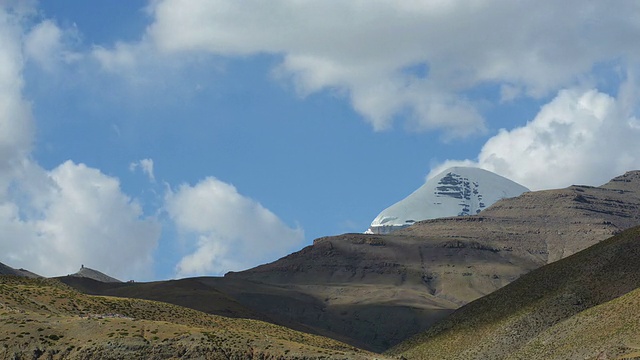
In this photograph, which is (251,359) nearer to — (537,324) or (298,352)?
(298,352)

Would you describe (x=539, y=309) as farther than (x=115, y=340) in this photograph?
Yes

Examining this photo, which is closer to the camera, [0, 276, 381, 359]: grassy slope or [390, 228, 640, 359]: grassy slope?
[0, 276, 381, 359]: grassy slope

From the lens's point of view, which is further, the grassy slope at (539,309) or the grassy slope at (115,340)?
the grassy slope at (539,309)

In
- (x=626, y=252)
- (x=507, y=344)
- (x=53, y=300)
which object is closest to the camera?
(x=53, y=300)

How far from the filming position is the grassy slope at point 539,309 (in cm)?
15525

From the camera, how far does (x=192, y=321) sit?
131 meters

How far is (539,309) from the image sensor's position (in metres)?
169

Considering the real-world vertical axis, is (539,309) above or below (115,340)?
above

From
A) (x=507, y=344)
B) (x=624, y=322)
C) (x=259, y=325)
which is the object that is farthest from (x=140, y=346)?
(x=507, y=344)

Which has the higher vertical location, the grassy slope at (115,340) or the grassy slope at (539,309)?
the grassy slope at (539,309)

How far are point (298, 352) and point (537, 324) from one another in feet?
228

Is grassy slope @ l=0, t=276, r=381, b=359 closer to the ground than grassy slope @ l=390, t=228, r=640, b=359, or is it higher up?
closer to the ground

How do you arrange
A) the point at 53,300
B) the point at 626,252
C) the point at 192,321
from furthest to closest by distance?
the point at 626,252
the point at 192,321
the point at 53,300

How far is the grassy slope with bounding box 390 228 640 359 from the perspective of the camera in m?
155
